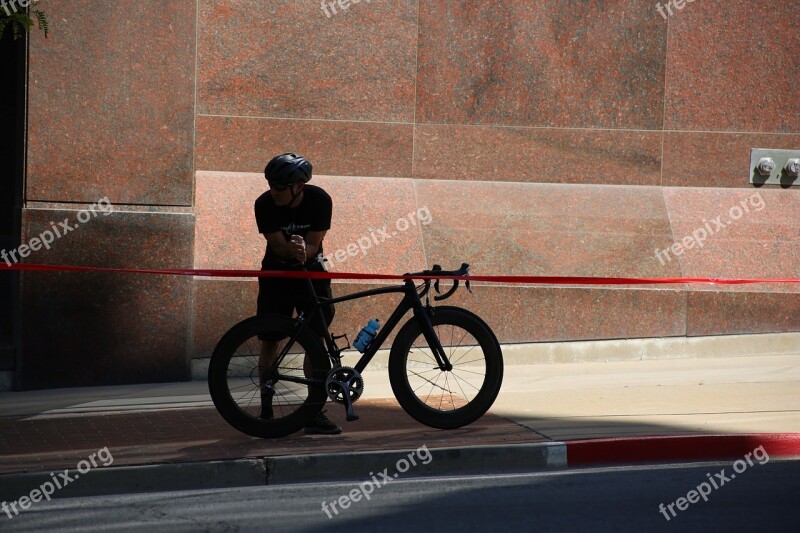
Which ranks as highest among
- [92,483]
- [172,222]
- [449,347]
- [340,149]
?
[340,149]

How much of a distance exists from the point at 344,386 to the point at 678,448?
2091 mm

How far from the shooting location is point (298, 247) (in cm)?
673

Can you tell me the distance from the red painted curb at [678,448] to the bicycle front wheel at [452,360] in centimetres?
75

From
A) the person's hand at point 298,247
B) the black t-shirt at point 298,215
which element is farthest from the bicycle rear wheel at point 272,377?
the black t-shirt at point 298,215

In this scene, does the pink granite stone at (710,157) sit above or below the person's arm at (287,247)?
above

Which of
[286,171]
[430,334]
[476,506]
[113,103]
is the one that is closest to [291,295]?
[286,171]

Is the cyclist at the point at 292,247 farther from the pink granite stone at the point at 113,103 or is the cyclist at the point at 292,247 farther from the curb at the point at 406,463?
the pink granite stone at the point at 113,103

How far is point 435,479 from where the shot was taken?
605 centimetres

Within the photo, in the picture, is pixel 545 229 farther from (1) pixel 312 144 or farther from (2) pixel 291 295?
(2) pixel 291 295

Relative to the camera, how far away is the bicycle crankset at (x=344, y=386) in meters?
6.66

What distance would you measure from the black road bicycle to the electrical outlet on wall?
5.26 metres

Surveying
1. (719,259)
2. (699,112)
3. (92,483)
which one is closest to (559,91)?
(699,112)

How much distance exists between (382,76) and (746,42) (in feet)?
12.4

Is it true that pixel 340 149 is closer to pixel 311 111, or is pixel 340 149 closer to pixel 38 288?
pixel 311 111
